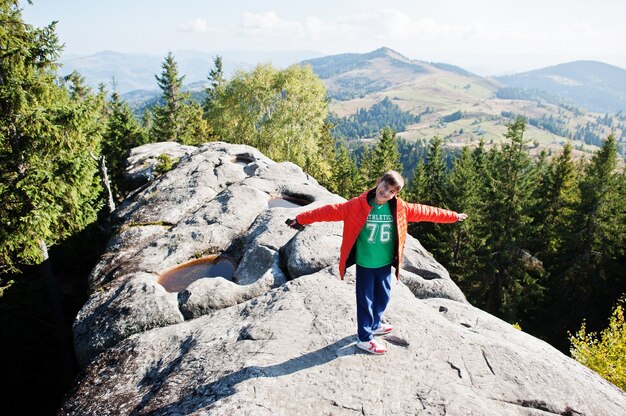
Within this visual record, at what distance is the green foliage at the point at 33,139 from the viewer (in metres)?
15.7

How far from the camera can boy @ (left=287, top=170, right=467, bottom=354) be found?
756cm

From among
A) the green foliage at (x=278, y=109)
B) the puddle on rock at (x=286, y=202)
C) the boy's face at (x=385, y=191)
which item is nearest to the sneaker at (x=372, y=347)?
the boy's face at (x=385, y=191)

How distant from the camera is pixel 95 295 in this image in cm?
1253

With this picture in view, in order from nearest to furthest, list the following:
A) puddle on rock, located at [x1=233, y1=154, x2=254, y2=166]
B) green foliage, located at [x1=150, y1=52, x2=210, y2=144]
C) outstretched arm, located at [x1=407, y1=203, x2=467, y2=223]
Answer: outstretched arm, located at [x1=407, y1=203, x2=467, y2=223], puddle on rock, located at [x1=233, y1=154, x2=254, y2=166], green foliage, located at [x1=150, y1=52, x2=210, y2=144]

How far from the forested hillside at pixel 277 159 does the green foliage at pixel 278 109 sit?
160 millimetres

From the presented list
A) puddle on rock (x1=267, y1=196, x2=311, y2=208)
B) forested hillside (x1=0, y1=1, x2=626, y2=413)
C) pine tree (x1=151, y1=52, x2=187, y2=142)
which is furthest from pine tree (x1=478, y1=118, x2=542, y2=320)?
pine tree (x1=151, y1=52, x2=187, y2=142)

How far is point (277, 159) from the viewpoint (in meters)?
44.2

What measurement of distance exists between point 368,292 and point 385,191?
223 cm

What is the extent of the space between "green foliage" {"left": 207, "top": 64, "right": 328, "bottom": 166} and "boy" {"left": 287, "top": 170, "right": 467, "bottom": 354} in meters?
36.3

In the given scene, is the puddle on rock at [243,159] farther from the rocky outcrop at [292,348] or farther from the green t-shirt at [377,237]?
the green t-shirt at [377,237]

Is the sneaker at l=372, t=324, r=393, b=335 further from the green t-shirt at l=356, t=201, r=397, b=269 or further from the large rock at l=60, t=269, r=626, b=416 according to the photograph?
the green t-shirt at l=356, t=201, r=397, b=269

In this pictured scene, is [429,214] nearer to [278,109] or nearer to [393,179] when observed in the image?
[393,179]

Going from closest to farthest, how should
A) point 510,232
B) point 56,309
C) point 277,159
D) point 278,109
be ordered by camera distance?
point 56,309
point 510,232
point 278,109
point 277,159

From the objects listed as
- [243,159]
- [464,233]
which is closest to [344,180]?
[464,233]
